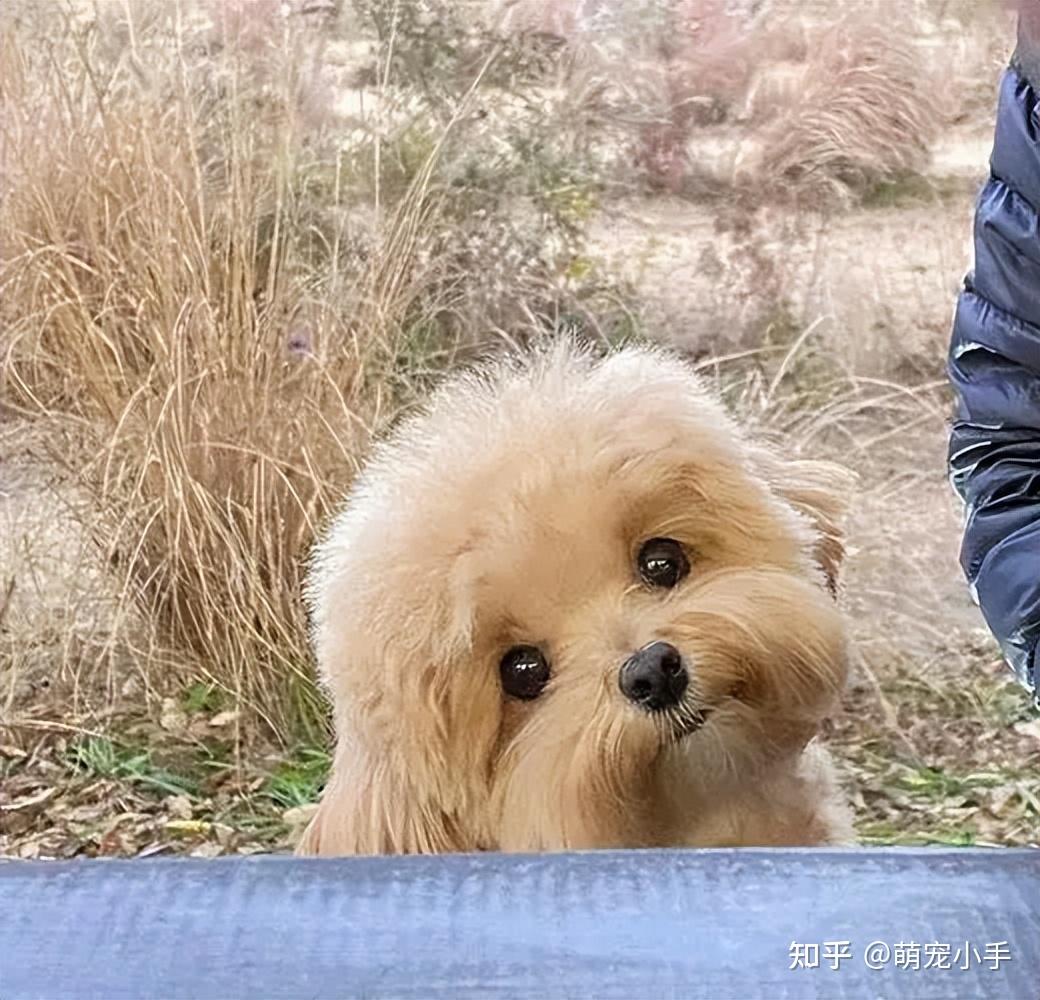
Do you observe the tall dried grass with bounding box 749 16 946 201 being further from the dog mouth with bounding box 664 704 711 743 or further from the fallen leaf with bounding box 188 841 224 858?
the fallen leaf with bounding box 188 841 224 858

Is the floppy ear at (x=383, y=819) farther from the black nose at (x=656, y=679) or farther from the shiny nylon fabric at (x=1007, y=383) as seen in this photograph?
the shiny nylon fabric at (x=1007, y=383)

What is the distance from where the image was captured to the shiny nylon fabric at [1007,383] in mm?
988

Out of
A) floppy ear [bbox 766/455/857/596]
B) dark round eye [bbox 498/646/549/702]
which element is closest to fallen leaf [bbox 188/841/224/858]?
dark round eye [bbox 498/646/549/702]

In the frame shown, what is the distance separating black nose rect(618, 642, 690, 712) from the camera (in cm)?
106

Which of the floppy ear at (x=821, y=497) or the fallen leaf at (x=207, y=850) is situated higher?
the floppy ear at (x=821, y=497)

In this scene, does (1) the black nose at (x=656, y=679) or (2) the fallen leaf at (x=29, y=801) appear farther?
(2) the fallen leaf at (x=29, y=801)

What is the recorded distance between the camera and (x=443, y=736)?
110 cm

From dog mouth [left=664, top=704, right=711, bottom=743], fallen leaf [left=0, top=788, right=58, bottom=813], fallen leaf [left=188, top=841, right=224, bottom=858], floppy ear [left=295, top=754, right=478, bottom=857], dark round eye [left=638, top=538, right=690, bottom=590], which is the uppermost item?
dark round eye [left=638, top=538, right=690, bottom=590]

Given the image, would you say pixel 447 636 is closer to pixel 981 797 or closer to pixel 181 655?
pixel 181 655

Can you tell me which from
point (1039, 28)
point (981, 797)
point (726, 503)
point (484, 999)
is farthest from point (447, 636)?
point (1039, 28)

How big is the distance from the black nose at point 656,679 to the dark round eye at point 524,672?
63 millimetres

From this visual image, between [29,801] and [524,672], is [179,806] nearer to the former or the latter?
[29,801]

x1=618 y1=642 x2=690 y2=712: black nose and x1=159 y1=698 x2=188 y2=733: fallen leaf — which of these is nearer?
x1=618 y1=642 x2=690 y2=712: black nose

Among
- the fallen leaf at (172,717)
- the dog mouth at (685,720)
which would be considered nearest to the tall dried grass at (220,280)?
the fallen leaf at (172,717)
